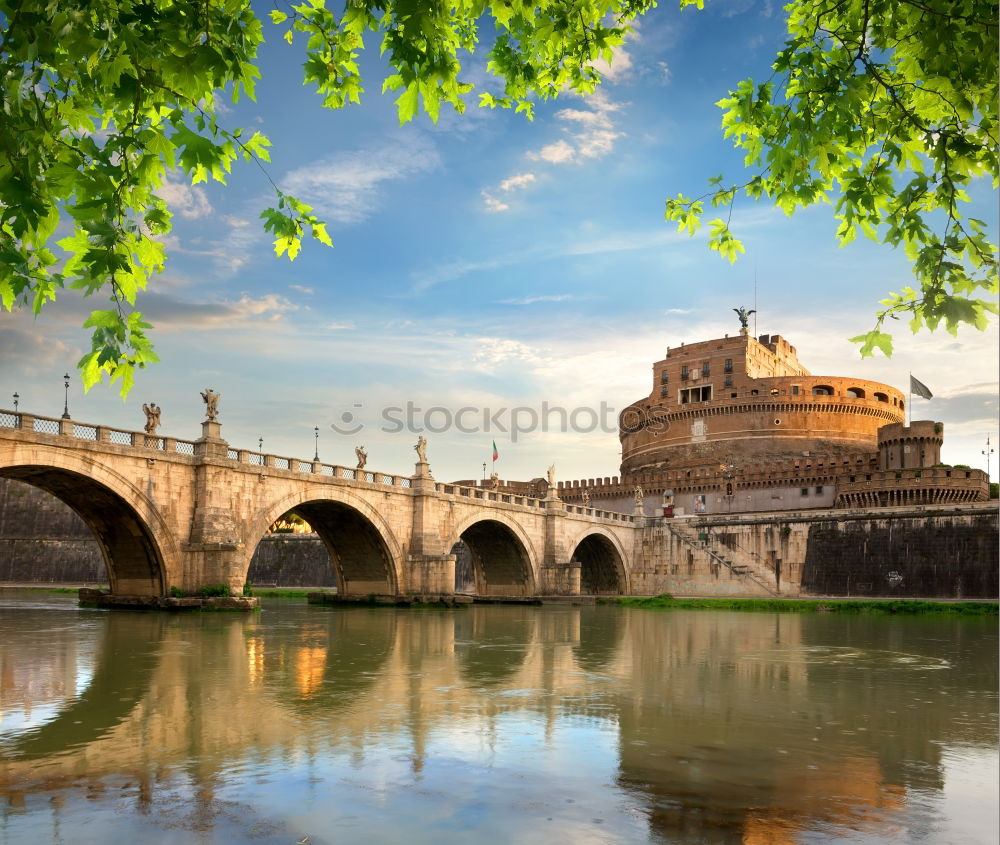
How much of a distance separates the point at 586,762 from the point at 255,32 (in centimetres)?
659

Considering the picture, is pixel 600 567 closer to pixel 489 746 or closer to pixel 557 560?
pixel 557 560

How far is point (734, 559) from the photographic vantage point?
5109 cm

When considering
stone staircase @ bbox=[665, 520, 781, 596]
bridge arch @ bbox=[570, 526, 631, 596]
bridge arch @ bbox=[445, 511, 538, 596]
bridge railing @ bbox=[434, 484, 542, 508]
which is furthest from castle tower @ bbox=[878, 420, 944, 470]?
bridge arch @ bbox=[445, 511, 538, 596]

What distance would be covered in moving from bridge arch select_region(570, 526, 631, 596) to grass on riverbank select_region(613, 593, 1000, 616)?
8.87 meters

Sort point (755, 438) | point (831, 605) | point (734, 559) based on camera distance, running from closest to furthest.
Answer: point (831, 605) < point (734, 559) < point (755, 438)

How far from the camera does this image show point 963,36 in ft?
17.6

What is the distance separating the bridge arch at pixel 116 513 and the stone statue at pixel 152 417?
2395 millimetres

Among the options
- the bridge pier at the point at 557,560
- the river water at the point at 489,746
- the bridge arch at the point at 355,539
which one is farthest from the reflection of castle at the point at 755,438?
the river water at the point at 489,746

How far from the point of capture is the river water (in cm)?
604

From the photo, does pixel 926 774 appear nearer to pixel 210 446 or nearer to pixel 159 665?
pixel 159 665

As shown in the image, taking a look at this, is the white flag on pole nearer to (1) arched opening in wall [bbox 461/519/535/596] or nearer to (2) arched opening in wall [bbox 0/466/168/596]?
(1) arched opening in wall [bbox 461/519/535/596]

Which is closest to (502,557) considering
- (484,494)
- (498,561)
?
(498,561)

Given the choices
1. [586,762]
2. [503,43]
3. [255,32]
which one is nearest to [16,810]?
[586,762]

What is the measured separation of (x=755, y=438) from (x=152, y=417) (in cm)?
5199
